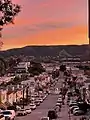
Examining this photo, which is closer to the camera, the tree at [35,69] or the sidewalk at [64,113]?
the sidewalk at [64,113]

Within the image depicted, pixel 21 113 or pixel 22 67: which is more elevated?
pixel 22 67

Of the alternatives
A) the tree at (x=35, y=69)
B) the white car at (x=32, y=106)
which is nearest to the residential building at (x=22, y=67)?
the tree at (x=35, y=69)

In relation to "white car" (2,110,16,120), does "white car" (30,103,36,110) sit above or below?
above

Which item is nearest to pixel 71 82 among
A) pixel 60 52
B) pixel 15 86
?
pixel 15 86

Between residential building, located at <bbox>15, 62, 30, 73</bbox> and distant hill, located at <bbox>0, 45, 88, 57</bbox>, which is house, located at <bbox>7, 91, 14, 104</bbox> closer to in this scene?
residential building, located at <bbox>15, 62, 30, 73</bbox>

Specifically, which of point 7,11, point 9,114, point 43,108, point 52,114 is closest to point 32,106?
point 43,108

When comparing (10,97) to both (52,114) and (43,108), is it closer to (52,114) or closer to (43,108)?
(43,108)

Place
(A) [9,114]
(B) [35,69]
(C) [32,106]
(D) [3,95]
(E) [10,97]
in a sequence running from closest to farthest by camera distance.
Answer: (A) [9,114]
(C) [32,106]
(B) [35,69]
(D) [3,95]
(E) [10,97]

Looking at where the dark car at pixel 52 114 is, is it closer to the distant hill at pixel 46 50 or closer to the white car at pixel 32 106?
the white car at pixel 32 106

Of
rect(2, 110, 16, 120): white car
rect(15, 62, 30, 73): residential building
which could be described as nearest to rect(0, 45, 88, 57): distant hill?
rect(15, 62, 30, 73): residential building
